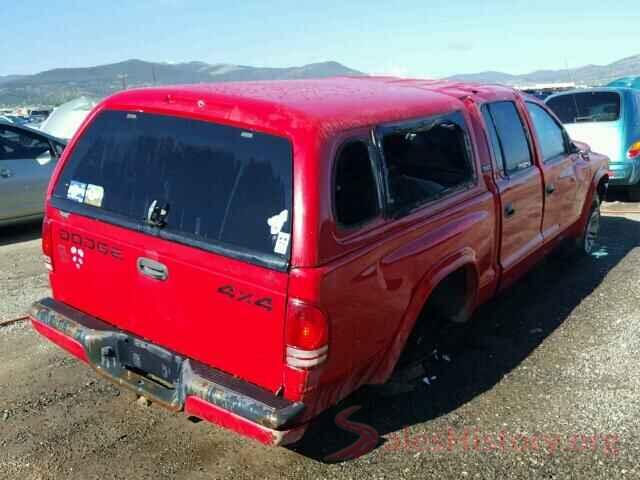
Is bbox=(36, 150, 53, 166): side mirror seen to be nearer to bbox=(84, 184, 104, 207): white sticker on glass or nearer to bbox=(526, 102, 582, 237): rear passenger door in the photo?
bbox=(84, 184, 104, 207): white sticker on glass

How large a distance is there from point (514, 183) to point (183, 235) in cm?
247

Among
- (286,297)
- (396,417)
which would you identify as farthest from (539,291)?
(286,297)

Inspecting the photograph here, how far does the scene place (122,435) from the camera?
3246 millimetres

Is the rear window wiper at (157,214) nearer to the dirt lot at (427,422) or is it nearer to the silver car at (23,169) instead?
the dirt lot at (427,422)

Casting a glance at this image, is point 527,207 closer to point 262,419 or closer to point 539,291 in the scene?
point 539,291

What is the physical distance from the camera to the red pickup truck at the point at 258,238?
2.54 m

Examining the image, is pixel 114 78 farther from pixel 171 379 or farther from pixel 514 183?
pixel 171 379

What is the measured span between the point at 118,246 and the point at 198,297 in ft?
1.85

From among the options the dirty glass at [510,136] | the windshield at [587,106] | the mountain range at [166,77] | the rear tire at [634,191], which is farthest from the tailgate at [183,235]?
the mountain range at [166,77]

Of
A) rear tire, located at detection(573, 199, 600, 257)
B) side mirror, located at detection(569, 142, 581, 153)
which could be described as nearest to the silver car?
side mirror, located at detection(569, 142, 581, 153)

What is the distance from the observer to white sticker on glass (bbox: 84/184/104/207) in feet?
10.4

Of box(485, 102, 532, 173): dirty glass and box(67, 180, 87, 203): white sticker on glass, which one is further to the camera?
box(485, 102, 532, 173): dirty glass

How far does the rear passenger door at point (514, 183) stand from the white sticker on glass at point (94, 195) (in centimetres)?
248

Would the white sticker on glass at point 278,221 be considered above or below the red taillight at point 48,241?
above
